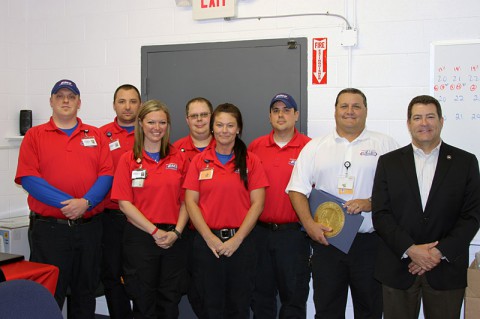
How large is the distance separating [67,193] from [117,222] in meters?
0.50

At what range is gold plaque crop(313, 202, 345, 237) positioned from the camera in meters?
2.83

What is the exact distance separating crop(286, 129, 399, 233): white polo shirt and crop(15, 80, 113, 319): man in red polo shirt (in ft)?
4.07

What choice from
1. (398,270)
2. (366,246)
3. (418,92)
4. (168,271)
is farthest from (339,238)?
(418,92)

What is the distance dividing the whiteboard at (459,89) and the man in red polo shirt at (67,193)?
7.49ft

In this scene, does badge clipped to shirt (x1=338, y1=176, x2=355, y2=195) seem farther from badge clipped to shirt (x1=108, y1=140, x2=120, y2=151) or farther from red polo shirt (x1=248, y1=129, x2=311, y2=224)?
badge clipped to shirt (x1=108, y1=140, x2=120, y2=151)

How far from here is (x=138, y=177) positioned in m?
2.95

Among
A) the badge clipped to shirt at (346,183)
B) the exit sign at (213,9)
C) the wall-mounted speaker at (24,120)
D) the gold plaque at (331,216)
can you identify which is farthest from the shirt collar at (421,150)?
the wall-mounted speaker at (24,120)

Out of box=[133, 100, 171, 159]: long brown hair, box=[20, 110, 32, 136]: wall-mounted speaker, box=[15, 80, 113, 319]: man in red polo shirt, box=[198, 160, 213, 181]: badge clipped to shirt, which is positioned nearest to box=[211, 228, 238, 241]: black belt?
box=[198, 160, 213, 181]: badge clipped to shirt

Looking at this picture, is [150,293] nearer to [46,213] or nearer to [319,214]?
[46,213]

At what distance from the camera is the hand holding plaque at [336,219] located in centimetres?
279

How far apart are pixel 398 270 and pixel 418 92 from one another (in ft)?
4.59

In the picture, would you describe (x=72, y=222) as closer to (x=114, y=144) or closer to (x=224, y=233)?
(x=114, y=144)

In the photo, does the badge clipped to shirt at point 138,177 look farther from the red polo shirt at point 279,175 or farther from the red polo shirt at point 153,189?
the red polo shirt at point 279,175

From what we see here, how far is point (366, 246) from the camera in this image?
2889mm
